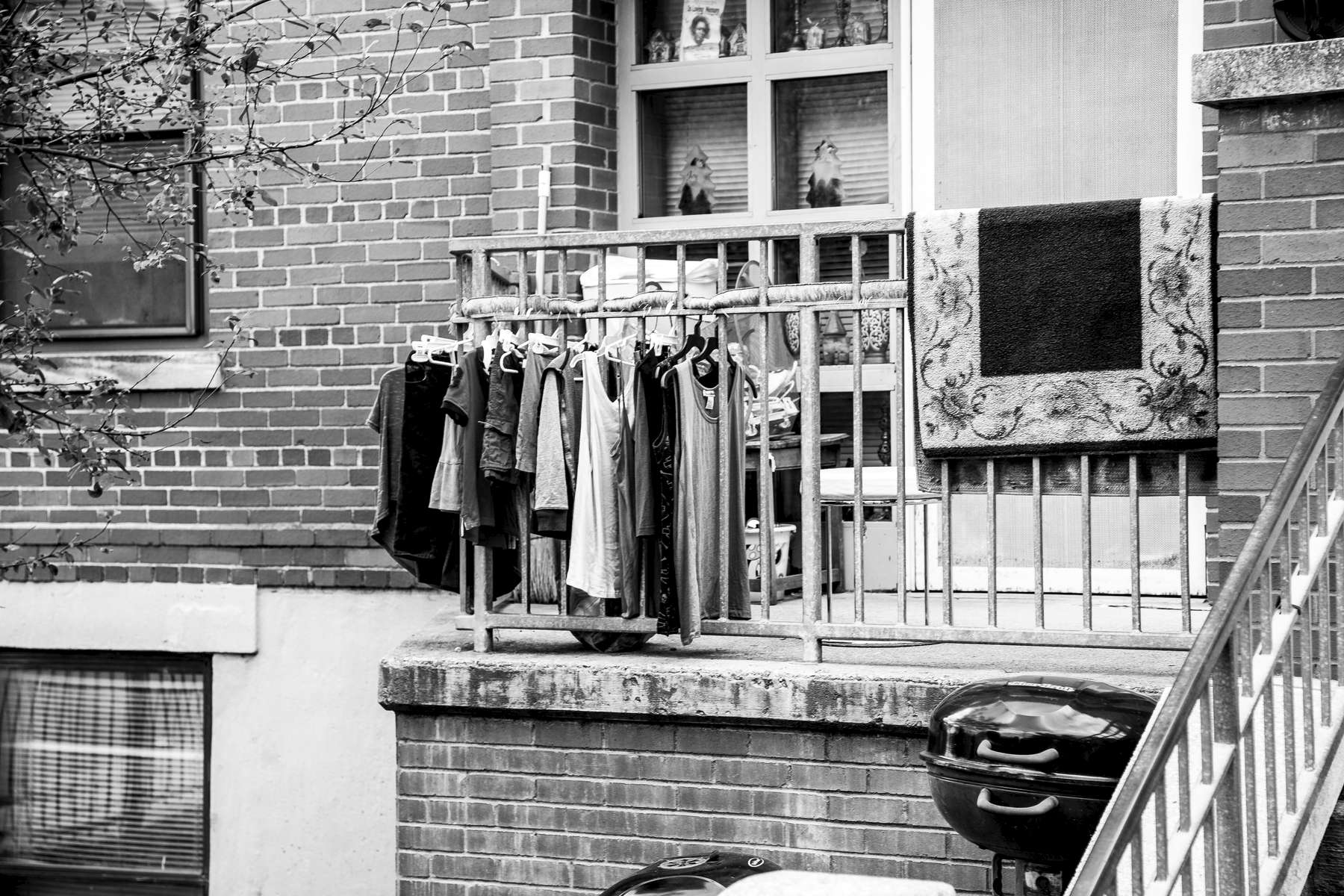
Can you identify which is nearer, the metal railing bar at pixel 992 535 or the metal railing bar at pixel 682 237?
the metal railing bar at pixel 992 535

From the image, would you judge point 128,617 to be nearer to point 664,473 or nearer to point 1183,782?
point 664,473

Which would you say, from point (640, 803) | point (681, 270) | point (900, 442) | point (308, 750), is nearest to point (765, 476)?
point (900, 442)

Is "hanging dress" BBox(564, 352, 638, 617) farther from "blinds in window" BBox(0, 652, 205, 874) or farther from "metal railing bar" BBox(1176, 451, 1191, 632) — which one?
"blinds in window" BBox(0, 652, 205, 874)

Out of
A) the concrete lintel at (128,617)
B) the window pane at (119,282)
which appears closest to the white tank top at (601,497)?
the concrete lintel at (128,617)

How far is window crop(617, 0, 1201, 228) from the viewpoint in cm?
613

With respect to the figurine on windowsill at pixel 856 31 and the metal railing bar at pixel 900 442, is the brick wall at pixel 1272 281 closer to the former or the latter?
the metal railing bar at pixel 900 442

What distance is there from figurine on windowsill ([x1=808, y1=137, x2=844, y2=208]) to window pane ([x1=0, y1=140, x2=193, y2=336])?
2816mm

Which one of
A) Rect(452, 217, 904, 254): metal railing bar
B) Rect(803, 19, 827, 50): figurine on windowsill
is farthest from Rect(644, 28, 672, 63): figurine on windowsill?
Rect(452, 217, 904, 254): metal railing bar

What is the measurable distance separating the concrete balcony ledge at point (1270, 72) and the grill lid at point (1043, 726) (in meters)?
1.63

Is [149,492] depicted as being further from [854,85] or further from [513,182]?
[854,85]

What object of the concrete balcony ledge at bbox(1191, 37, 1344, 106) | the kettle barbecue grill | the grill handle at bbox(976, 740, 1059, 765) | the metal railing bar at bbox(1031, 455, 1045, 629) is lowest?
the kettle barbecue grill

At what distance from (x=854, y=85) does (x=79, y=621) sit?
4162mm

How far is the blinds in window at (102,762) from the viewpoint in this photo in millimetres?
7160

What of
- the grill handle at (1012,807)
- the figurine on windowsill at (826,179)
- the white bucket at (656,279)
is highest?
the figurine on windowsill at (826,179)
